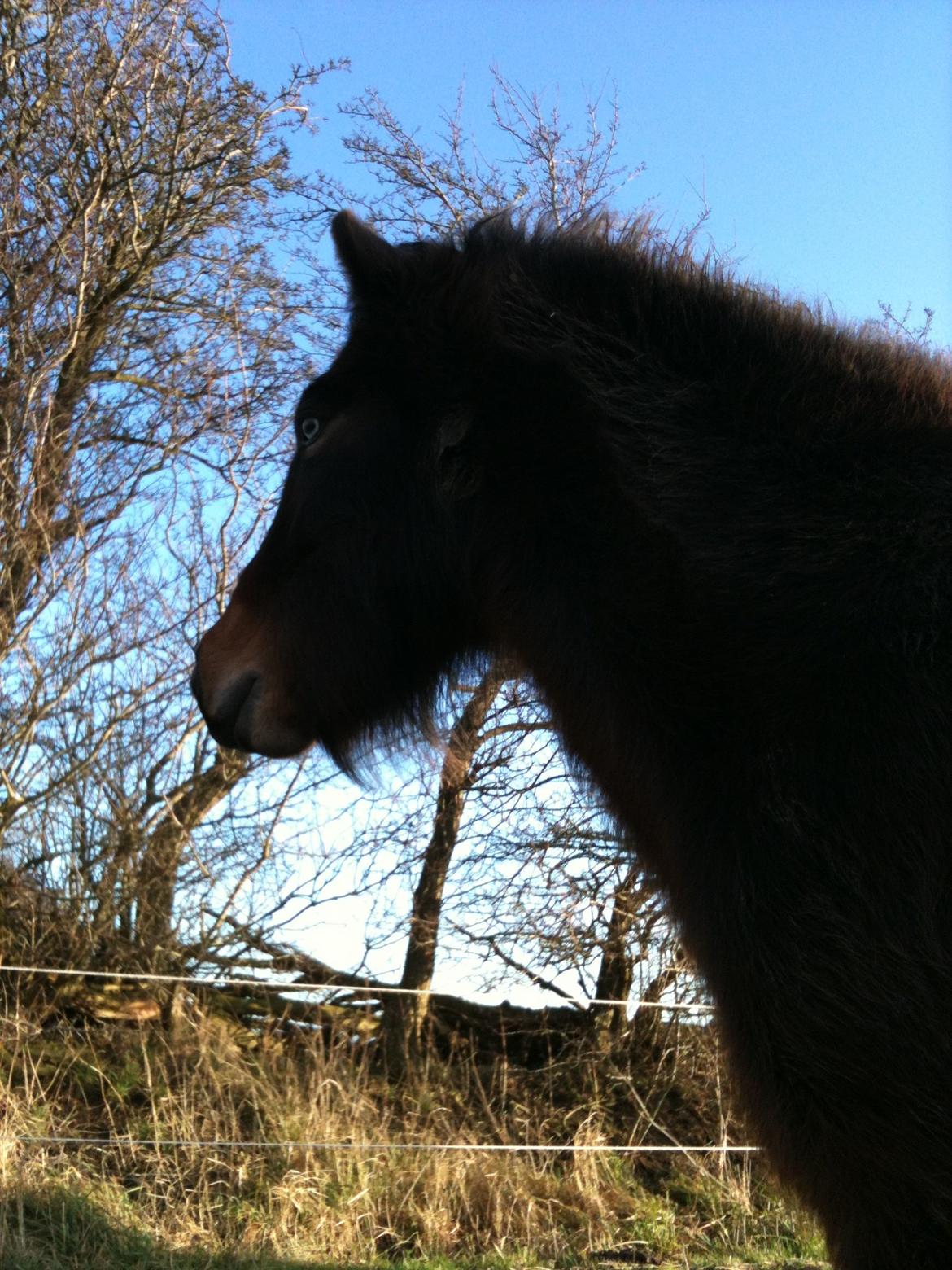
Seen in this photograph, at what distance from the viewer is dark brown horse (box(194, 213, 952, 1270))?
177 centimetres

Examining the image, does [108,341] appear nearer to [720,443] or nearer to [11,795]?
[11,795]

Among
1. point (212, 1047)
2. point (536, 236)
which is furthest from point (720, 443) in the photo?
point (212, 1047)

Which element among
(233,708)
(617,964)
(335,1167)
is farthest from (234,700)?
(617,964)

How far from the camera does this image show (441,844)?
706 cm

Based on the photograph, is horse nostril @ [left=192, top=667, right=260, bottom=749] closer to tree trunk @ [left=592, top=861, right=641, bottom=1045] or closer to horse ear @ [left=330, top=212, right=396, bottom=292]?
horse ear @ [left=330, top=212, right=396, bottom=292]

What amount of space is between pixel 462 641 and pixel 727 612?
848mm

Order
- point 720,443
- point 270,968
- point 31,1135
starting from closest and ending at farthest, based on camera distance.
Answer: point 720,443, point 31,1135, point 270,968

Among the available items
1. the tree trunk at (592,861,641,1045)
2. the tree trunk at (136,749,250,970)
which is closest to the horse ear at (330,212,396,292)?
the tree trunk at (136,749,250,970)

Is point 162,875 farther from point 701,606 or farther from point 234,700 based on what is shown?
point 701,606

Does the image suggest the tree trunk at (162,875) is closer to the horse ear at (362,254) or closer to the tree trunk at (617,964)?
the tree trunk at (617,964)

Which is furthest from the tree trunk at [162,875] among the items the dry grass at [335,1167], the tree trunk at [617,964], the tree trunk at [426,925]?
the tree trunk at [617,964]

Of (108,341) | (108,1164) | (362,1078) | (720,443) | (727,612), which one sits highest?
(108,341)

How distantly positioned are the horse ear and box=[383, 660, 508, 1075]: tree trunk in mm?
4232

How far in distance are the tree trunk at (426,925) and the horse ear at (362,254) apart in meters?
4.23
